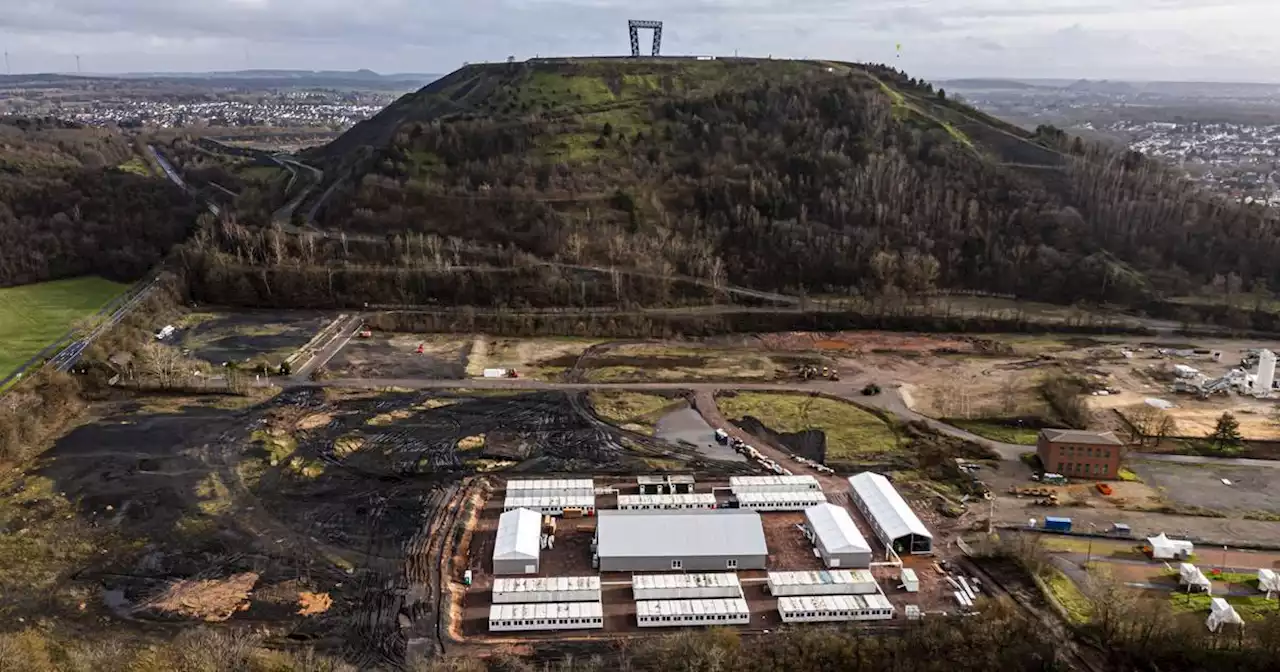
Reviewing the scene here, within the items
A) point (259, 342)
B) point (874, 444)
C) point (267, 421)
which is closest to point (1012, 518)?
point (874, 444)

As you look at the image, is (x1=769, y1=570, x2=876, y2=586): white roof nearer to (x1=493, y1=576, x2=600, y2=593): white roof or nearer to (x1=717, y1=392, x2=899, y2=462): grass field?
(x1=493, y1=576, x2=600, y2=593): white roof

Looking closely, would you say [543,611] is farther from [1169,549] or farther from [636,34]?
[636,34]

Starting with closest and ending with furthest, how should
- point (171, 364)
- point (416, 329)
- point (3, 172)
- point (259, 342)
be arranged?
1. point (171, 364)
2. point (259, 342)
3. point (416, 329)
4. point (3, 172)

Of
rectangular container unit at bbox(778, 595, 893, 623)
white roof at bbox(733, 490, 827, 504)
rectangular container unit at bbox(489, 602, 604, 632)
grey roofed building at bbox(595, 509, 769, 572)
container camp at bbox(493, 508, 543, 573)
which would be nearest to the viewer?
rectangular container unit at bbox(489, 602, 604, 632)

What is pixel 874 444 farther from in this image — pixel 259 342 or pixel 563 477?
pixel 259 342

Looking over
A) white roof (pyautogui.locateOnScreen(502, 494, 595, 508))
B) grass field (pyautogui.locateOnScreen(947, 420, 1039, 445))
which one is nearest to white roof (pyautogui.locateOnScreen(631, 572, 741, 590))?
white roof (pyautogui.locateOnScreen(502, 494, 595, 508))

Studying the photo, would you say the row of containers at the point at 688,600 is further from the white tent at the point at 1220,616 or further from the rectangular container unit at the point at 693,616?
the white tent at the point at 1220,616
